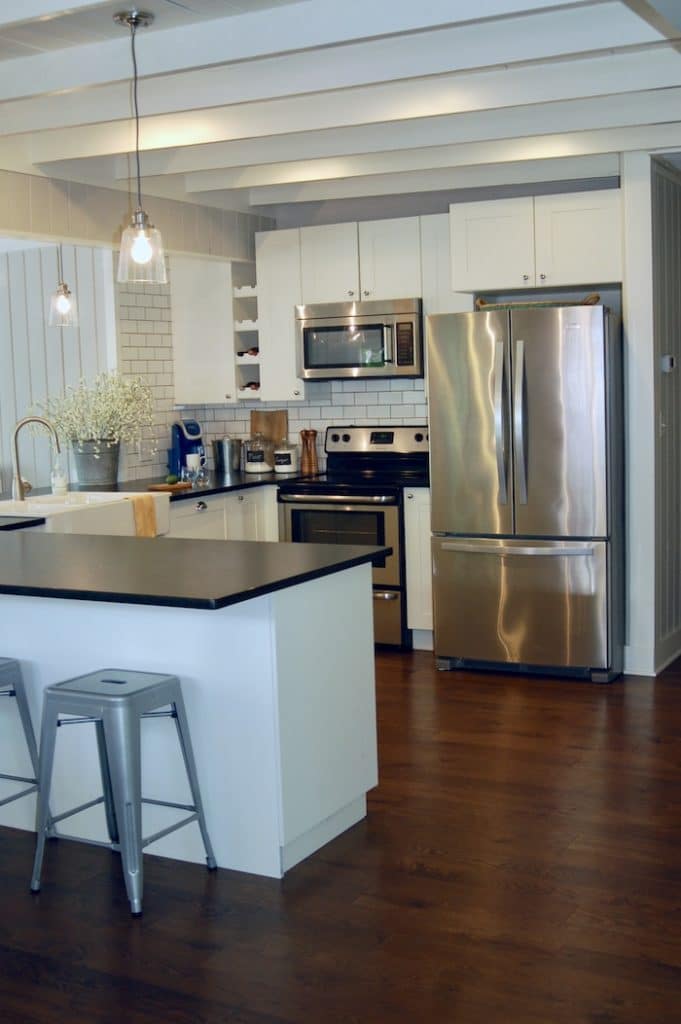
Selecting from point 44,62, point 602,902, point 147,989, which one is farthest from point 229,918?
point 44,62

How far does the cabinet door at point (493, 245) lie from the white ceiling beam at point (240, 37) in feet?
7.50

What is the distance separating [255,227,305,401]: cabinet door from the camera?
6.85m

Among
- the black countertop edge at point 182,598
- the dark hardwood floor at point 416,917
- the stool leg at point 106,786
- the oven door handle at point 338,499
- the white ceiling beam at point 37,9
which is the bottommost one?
the dark hardwood floor at point 416,917

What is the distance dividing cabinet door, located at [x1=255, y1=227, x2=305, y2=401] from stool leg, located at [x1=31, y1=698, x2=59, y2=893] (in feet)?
12.6

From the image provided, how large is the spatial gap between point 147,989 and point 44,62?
326 centimetres

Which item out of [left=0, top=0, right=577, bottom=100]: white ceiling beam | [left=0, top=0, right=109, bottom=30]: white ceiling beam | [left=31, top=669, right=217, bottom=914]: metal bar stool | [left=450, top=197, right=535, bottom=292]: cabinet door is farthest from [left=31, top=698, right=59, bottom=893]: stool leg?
[left=450, top=197, right=535, bottom=292]: cabinet door

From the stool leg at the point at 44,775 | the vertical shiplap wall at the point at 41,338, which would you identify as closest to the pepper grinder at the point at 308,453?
the vertical shiplap wall at the point at 41,338

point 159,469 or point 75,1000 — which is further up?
point 159,469

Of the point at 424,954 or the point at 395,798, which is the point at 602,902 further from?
the point at 395,798

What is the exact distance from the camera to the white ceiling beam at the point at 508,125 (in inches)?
199

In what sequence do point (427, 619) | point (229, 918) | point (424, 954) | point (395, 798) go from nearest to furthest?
1. point (424, 954)
2. point (229, 918)
3. point (395, 798)
4. point (427, 619)

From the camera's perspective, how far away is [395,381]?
6980mm

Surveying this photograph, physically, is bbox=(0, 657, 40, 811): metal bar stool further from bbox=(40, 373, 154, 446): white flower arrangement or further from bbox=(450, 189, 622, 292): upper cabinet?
bbox=(450, 189, 622, 292): upper cabinet

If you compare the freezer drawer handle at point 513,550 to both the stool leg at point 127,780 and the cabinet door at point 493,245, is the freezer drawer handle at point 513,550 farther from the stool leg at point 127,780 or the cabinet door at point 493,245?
the stool leg at point 127,780
